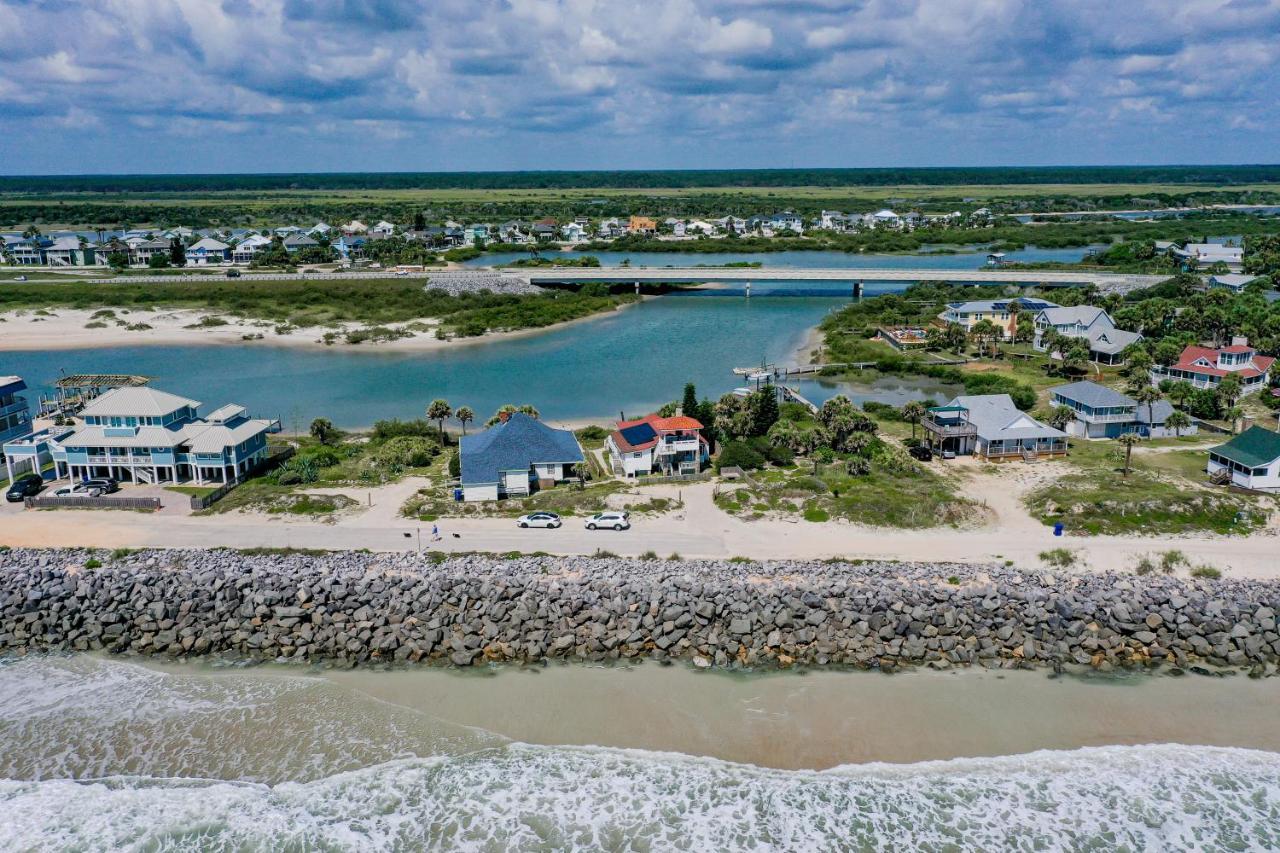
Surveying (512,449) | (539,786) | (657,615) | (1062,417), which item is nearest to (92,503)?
(512,449)

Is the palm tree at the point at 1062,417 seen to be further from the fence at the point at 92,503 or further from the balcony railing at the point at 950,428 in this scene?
the fence at the point at 92,503

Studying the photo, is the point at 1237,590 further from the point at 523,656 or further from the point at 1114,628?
the point at 523,656

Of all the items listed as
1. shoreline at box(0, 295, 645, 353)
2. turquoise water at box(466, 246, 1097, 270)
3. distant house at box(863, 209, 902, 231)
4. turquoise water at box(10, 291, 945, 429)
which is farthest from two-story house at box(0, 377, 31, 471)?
distant house at box(863, 209, 902, 231)

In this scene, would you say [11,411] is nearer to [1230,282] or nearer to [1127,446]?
[1127,446]

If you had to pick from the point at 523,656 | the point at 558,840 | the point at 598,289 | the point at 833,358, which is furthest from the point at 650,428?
the point at 598,289

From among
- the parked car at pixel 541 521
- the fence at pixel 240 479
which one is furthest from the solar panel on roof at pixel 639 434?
the fence at pixel 240 479

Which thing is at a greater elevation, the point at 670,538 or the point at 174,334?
the point at 174,334
